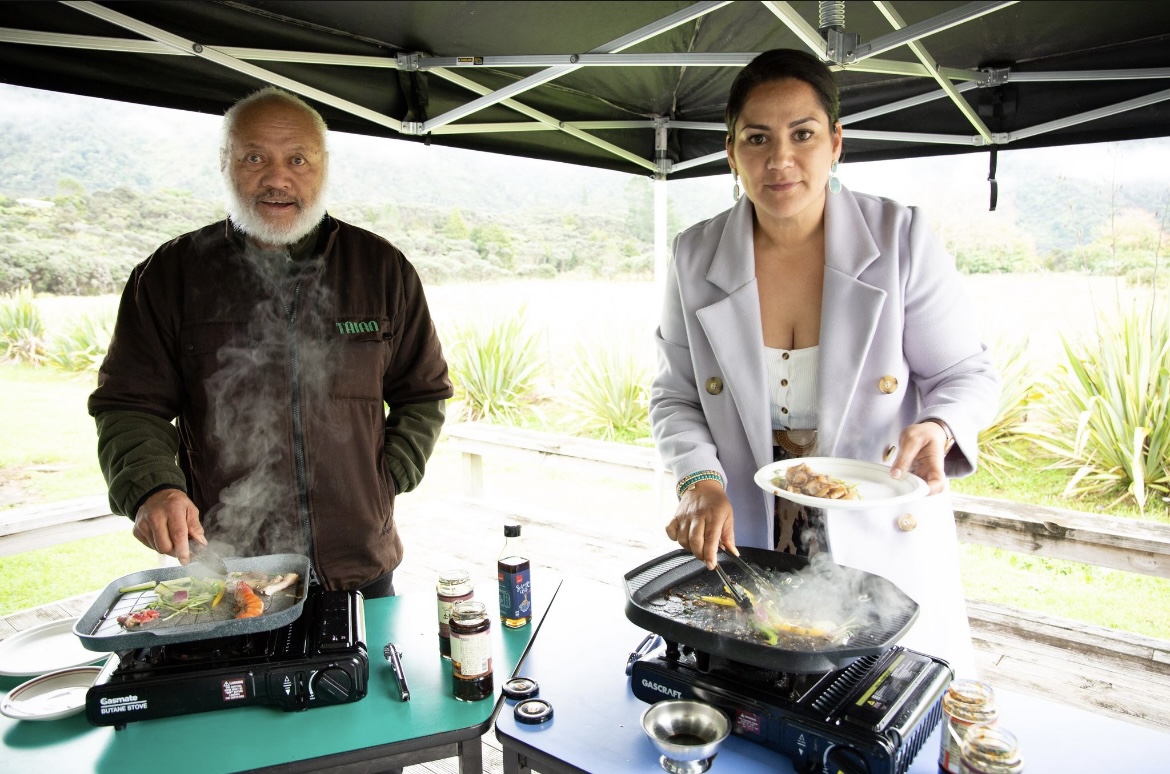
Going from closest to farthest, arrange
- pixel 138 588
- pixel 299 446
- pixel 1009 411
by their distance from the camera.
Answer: pixel 138 588, pixel 299 446, pixel 1009 411

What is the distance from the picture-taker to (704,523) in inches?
68.1

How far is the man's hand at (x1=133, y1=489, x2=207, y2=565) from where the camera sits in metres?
1.89

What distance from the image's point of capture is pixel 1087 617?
5516 mm

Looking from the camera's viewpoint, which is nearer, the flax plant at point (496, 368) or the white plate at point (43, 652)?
the white plate at point (43, 652)

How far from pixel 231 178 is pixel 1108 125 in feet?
10.4

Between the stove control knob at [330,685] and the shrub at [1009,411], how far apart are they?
643 centimetres

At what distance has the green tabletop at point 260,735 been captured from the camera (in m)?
1.51

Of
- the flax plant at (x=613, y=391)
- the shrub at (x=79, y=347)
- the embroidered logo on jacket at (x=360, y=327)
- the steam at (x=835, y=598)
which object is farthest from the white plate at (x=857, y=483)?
the shrub at (x=79, y=347)

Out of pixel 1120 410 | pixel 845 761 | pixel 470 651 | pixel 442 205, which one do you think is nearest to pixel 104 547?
pixel 470 651

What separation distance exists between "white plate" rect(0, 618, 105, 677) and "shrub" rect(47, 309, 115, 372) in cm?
916

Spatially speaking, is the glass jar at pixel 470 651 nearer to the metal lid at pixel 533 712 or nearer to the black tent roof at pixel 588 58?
the metal lid at pixel 533 712

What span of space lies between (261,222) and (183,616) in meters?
1.18

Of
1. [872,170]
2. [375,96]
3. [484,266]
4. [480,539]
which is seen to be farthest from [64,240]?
[872,170]

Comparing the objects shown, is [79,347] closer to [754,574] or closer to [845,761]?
[754,574]
